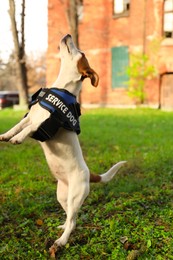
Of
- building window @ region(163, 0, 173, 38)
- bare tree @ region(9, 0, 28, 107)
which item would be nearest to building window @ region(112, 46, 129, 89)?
building window @ region(163, 0, 173, 38)


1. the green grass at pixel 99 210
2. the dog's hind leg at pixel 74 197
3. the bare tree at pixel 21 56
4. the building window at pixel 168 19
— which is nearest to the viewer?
the dog's hind leg at pixel 74 197

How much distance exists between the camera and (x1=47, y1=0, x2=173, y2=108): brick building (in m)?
21.8

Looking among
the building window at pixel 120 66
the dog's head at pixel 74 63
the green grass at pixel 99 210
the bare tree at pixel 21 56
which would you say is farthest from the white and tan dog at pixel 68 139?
the building window at pixel 120 66

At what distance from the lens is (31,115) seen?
3117mm

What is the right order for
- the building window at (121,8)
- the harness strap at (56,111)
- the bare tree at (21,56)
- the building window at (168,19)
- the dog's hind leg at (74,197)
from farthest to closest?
the building window at (121,8)
the building window at (168,19)
the bare tree at (21,56)
the dog's hind leg at (74,197)
the harness strap at (56,111)

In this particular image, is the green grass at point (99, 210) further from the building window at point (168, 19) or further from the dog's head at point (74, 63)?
the building window at point (168, 19)

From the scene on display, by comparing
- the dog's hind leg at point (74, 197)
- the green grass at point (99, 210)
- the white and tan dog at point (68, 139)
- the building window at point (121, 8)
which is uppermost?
the building window at point (121, 8)

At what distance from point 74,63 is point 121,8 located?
→ 2136cm

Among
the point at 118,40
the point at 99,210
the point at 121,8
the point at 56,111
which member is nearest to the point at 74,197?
the point at 56,111

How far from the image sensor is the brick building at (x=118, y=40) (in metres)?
21.8

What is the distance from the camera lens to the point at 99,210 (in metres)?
4.32

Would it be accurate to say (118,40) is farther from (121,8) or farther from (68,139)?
(68,139)

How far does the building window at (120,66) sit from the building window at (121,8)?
2042mm

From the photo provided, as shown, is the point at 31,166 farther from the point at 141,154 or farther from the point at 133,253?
the point at 133,253
